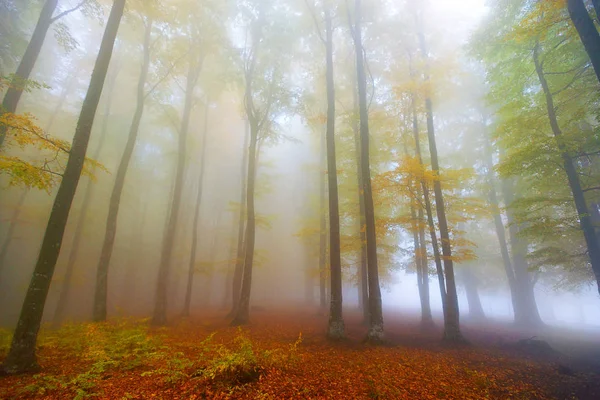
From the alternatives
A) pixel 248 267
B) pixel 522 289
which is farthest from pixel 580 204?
pixel 248 267

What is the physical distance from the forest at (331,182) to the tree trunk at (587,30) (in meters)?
0.04

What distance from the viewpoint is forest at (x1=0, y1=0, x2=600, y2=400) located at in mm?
5648

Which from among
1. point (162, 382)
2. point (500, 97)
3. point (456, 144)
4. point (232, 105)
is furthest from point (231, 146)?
point (162, 382)

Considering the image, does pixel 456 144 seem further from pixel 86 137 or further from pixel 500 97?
pixel 86 137

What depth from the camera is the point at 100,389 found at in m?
4.34

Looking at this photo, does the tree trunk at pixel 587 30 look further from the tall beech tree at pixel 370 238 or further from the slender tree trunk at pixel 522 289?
the slender tree trunk at pixel 522 289

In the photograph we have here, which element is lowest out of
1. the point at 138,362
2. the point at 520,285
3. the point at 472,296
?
the point at 138,362

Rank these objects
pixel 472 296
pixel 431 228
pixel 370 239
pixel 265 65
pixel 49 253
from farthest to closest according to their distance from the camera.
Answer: pixel 472 296
pixel 265 65
pixel 431 228
pixel 370 239
pixel 49 253

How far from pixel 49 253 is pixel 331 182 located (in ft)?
28.8

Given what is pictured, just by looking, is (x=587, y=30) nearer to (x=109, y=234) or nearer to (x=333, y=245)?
(x=333, y=245)

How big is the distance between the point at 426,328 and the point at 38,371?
15.0m

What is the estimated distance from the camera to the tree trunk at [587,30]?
5871 millimetres

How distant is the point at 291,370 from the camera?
Answer: 221 inches

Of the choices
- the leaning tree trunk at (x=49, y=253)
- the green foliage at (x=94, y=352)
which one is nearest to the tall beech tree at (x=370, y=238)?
the green foliage at (x=94, y=352)
